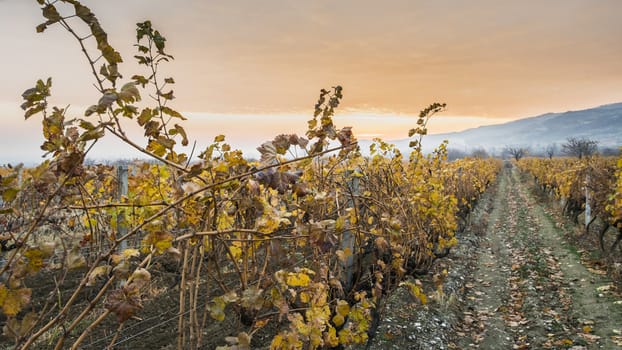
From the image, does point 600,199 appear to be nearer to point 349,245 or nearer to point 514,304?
point 514,304

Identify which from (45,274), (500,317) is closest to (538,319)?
(500,317)

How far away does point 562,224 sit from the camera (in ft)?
39.4

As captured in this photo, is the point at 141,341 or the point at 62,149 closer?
the point at 62,149

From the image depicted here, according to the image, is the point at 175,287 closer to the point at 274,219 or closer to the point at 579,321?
the point at 274,219

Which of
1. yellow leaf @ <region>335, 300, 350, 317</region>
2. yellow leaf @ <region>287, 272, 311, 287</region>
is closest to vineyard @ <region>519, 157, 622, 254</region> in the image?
yellow leaf @ <region>335, 300, 350, 317</region>

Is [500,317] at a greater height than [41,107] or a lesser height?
lesser

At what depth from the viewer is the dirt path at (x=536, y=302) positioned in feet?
15.5

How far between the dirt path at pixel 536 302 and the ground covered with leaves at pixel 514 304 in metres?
0.01

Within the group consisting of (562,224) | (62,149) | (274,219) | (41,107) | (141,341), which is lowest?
(562,224)

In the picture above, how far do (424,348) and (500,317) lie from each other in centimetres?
190

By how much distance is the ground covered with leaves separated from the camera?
183 inches

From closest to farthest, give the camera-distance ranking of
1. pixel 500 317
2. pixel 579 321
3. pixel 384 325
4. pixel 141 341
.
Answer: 1. pixel 141 341
2. pixel 384 325
3. pixel 579 321
4. pixel 500 317

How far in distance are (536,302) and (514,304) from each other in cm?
33

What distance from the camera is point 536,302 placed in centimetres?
586
